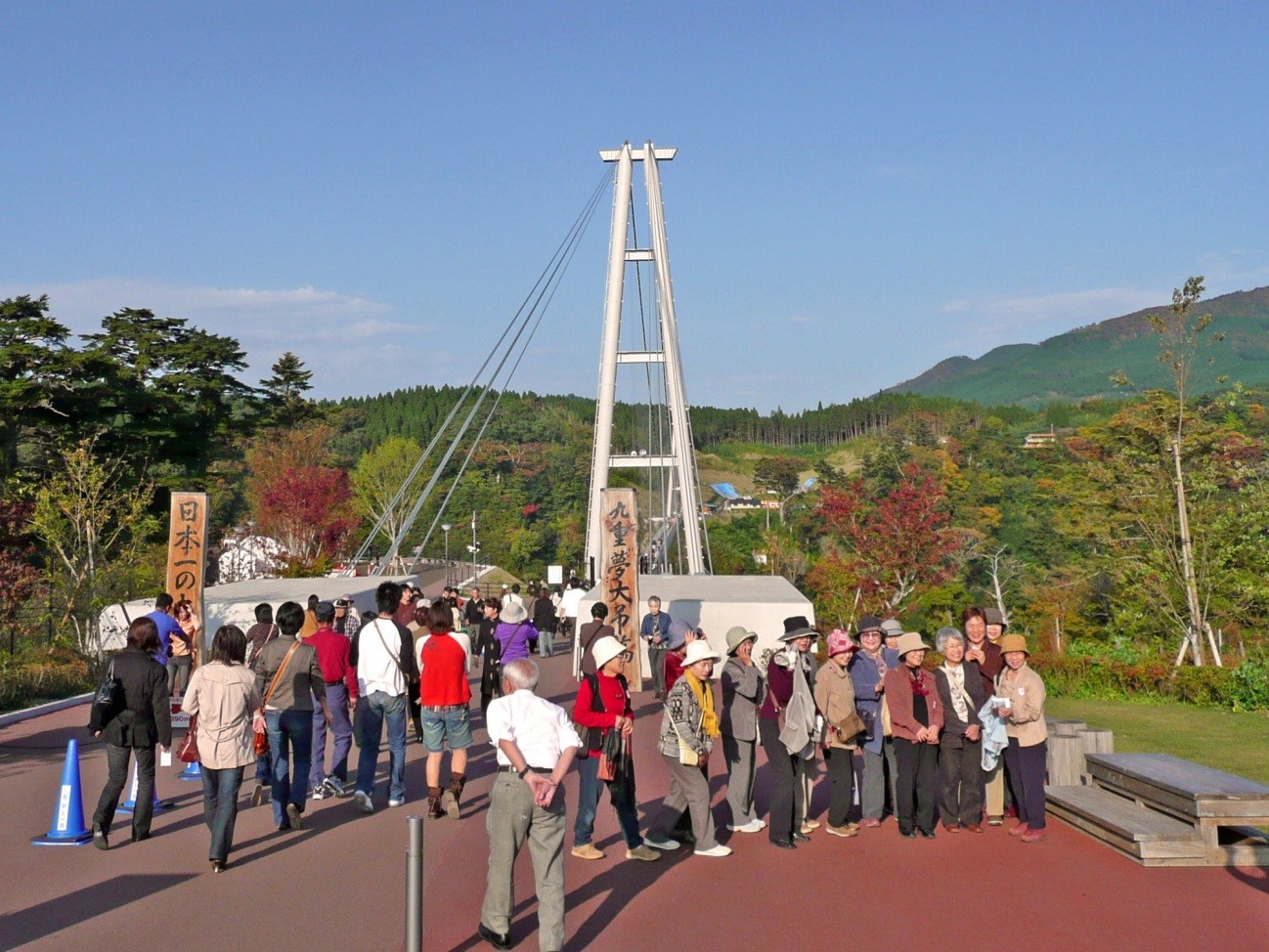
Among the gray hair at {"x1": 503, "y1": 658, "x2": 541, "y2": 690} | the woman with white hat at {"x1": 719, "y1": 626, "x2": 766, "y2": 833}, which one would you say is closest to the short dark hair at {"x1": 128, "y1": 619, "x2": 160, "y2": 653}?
the gray hair at {"x1": 503, "y1": 658, "x2": 541, "y2": 690}

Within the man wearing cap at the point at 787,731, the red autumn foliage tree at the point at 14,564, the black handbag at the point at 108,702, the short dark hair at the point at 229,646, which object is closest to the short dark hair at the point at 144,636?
the black handbag at the point at 108,702

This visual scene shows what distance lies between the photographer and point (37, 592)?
1947 centimetres

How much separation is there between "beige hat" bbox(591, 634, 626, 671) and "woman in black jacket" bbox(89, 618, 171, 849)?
2737 mm

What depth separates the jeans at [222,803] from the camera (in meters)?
6.92

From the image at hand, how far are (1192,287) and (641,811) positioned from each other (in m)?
15.6

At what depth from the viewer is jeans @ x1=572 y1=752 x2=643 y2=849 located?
23.2 feet

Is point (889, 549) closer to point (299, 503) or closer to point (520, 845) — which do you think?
point (299, 503)

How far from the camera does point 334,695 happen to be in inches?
351

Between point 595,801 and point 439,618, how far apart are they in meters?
1.73

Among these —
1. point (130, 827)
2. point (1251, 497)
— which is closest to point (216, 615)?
point (130, 827)

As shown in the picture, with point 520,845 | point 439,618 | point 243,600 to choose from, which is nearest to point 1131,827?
point 520,845

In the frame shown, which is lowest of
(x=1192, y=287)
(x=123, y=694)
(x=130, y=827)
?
(x=130, y=827)

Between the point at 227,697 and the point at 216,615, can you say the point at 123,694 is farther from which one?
the point at 216,615

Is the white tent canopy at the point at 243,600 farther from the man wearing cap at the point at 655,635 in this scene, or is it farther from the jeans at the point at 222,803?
the jeans at the point at 222,803
